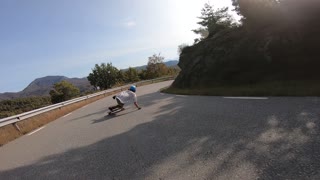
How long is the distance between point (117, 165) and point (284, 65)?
36.9 feet

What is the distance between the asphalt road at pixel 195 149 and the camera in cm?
449

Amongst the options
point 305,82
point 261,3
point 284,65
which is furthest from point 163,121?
point 261,3

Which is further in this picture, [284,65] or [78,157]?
[284,65]

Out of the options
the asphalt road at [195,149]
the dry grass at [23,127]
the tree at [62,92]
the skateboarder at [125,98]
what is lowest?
the tree at [62,92]

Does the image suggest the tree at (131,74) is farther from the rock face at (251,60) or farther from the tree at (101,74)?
the rock face at (251,60)

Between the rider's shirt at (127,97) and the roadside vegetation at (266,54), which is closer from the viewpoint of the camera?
the roadside vegetation at (266,54)

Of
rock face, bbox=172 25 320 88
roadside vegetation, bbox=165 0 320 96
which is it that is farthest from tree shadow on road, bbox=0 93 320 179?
rock face, bbox=172 25 320 88

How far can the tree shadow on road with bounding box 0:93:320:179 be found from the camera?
441 centimetres

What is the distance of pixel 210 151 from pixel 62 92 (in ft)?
364

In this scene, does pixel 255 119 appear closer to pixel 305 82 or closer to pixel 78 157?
pixel 78 157

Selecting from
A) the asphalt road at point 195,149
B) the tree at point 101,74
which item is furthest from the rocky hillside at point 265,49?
the tree at point 101,74

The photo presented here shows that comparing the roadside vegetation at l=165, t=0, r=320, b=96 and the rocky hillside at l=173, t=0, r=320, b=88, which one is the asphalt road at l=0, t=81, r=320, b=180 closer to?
the roadside vegetation at l=165, t=0, r=320, b=96

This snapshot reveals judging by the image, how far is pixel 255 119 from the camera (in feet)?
24.4

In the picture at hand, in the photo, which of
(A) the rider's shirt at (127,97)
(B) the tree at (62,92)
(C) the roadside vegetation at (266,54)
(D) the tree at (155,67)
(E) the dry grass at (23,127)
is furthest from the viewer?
(B) the tree at (62,92)
